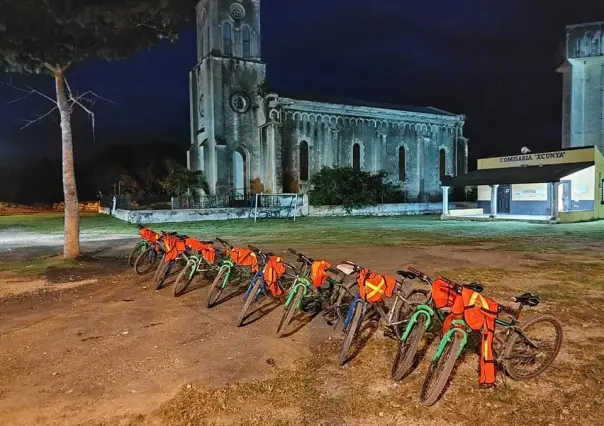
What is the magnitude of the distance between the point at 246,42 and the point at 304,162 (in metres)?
9.86

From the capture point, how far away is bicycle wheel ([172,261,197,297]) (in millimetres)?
7020

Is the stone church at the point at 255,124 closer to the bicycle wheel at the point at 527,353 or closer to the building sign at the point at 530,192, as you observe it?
the building sign at the point at 530,192

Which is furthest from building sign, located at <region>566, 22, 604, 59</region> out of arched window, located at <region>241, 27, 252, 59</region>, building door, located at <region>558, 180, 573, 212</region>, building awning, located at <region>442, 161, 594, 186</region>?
arched window, located at <region>241, 27, 252, 59</region>

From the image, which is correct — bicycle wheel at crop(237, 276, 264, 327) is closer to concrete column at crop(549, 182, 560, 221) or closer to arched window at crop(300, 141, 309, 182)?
concrete column at crop(549, 182, 560, 221)

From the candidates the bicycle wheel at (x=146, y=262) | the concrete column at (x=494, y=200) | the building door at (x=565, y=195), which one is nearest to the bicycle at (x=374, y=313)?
the bicycle wheel at (x=146, y=262)

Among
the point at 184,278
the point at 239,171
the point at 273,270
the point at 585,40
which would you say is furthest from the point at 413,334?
the point at 585,40

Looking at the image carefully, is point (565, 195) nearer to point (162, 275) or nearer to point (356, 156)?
point (356, 156)

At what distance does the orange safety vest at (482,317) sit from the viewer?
356 cm

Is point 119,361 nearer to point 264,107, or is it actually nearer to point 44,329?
point 44,329

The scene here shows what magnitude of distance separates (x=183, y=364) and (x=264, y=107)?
28502 millimetres

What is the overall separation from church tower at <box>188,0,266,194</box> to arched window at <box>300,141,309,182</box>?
3.17 m

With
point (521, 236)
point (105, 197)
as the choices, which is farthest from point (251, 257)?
point (105, 197)

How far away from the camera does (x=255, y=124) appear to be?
3198cm

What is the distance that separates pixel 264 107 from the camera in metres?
31.4
